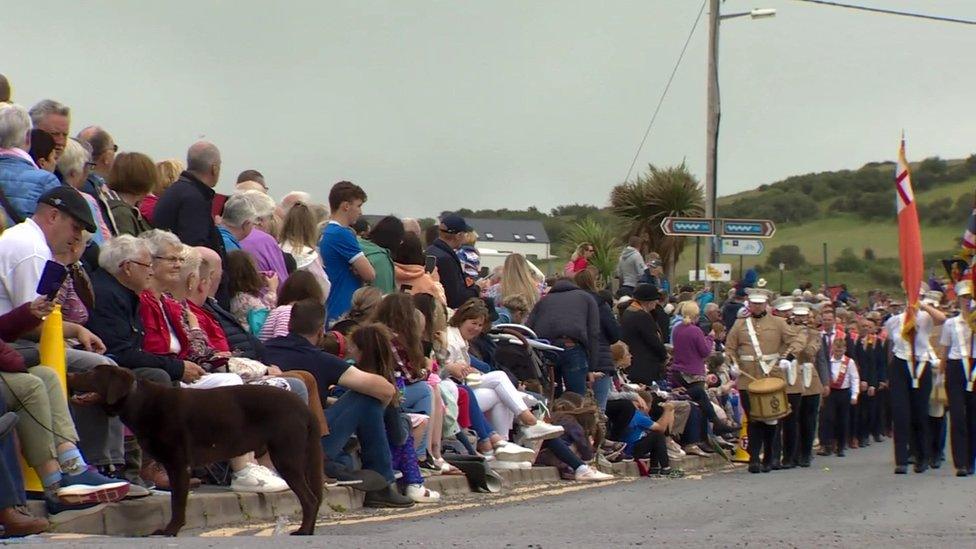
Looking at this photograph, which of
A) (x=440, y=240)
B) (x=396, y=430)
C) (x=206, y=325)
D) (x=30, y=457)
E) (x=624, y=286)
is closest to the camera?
(x=30, y=457)

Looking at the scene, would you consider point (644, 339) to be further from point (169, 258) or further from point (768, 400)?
point (169, 258)

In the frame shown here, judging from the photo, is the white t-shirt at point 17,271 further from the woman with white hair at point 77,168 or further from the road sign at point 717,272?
the road sign at point 717,272

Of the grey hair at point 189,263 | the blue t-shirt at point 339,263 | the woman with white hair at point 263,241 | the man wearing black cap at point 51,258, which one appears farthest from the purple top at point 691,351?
the man wearing black cap at point 51,258

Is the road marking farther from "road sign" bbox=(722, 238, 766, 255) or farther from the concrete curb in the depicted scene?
"road sign" bbox=(722, 238, 766, 255)

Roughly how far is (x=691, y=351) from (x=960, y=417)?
3.96 metres

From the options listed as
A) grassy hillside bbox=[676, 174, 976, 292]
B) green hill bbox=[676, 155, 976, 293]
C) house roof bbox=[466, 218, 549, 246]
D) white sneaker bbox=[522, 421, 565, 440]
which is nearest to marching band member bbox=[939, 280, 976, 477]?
white sneaker bbox=[522, 421, 565, 440]

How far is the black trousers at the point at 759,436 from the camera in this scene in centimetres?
2341

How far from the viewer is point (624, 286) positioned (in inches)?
1147

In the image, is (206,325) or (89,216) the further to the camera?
(206,325)

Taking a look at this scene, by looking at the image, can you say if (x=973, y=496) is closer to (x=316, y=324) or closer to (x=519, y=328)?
(x=519, y=328)

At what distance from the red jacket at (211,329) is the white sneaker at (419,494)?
219 centimetres

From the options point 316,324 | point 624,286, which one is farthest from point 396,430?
point 624,286

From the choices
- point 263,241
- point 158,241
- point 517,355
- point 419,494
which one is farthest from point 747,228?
point 158,241

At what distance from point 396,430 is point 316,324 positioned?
48.2 inches
